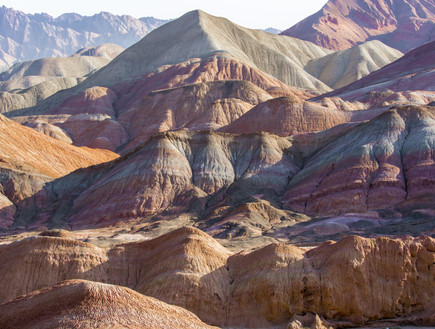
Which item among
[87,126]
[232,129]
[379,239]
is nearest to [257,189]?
[232,129]

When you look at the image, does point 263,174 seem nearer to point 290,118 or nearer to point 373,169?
point 373,169

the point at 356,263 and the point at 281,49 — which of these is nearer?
the point at 356,263

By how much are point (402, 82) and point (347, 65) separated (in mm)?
66802

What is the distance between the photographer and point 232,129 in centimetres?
9444

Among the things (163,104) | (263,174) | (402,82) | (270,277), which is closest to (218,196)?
(263,174)

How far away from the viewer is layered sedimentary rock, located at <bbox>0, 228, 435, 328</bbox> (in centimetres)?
3098

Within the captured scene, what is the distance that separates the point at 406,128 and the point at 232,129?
30.2 meters

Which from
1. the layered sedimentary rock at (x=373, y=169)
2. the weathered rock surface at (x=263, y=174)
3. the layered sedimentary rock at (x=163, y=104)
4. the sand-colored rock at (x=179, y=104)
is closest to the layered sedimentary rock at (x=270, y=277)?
the weathered rock surface at (x=263, y=174)

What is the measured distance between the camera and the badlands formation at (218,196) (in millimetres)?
31016

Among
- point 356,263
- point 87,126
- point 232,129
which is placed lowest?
point 356,263

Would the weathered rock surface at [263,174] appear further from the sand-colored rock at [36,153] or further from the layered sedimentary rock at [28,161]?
the sand-colored rock at [36,153]

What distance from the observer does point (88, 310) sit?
21375 millimetres

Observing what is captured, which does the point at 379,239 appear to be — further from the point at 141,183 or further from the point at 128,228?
the point at 141,183

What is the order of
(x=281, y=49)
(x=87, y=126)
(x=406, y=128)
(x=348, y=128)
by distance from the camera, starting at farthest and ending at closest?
(x=281, y=49)
(x=87, y=126)
(x=348, y=128)
(x=406, y=128)
